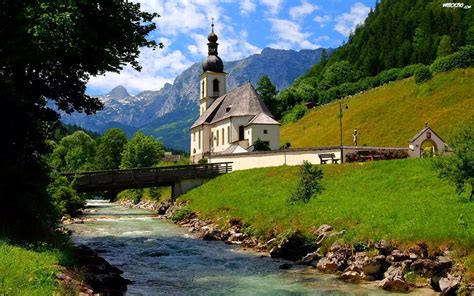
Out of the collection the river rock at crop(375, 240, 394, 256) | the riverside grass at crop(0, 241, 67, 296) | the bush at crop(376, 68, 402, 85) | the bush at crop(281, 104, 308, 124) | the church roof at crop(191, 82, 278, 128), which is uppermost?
the bush at crop(376, 68, 402, 85)

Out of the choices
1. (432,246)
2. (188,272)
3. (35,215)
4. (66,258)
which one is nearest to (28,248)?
(66,258)

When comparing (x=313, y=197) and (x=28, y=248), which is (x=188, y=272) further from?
(x=313, y=197)

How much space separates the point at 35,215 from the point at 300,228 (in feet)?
45.0

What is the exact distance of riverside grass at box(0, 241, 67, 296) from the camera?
10.5 metres

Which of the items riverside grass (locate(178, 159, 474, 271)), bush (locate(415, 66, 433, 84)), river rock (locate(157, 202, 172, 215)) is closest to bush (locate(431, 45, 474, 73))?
bush (locate(415, 66, 433, 84))

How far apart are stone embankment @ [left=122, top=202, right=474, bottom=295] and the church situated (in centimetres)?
3798

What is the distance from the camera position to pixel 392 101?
86.1 m

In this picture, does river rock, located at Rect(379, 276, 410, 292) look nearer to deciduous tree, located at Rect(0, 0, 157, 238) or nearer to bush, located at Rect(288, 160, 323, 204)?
deciduous tree, located at Rect(0, 0, 157, 238)

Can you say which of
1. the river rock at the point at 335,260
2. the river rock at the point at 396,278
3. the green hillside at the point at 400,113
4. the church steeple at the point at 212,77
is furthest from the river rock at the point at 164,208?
the church steeple at the point at 212,77

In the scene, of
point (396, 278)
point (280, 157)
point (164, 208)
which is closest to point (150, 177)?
point (164, 208)

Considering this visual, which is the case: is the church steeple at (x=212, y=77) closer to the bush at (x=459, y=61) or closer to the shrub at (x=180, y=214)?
the bush at (x=459, y=61)

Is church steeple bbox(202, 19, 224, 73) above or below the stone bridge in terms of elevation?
above

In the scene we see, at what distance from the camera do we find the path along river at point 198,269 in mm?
17359

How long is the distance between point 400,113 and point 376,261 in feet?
215
